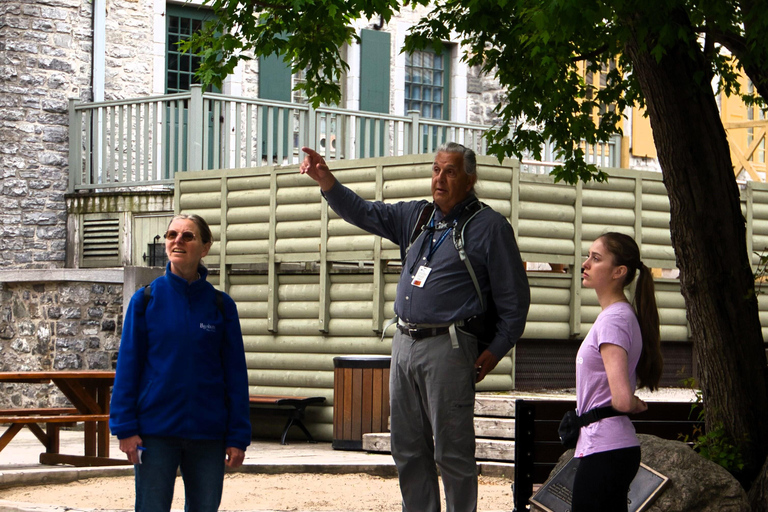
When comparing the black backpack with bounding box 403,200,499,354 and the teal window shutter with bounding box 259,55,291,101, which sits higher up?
the teal window shutter with bounding box 259,55,291,101

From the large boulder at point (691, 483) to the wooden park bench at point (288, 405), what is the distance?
6.16 meters

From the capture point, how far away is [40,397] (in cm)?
1424

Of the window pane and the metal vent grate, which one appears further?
Answer: the window pane

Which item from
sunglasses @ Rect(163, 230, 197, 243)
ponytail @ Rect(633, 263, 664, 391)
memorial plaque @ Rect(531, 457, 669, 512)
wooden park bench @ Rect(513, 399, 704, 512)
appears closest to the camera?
ponytail @ Rect(633, 263, 664, 391)

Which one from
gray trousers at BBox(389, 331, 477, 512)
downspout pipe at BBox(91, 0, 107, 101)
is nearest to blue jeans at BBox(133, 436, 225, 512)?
gray trousers at BBox(389, 331, 477, 512)

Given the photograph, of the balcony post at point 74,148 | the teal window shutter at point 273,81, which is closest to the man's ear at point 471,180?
the balcony post at point 74,148

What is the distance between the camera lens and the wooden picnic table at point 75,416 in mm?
9797

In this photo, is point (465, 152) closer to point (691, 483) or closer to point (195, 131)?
point (691, 483)

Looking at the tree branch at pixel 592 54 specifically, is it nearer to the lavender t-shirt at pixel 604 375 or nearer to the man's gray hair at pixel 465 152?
the man's gray hair at pixel 465 152

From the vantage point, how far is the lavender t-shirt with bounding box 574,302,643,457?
4.18 m

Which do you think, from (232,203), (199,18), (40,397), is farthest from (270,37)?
(199,18)

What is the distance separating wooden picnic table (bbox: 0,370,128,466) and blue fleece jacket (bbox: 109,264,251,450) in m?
5.24

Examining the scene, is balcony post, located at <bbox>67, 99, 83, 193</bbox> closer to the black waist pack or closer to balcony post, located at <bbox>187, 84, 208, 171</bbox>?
balcony post, located at <bbox>187, 84, 208, 171</bbox>

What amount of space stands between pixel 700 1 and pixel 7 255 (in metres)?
10.9
